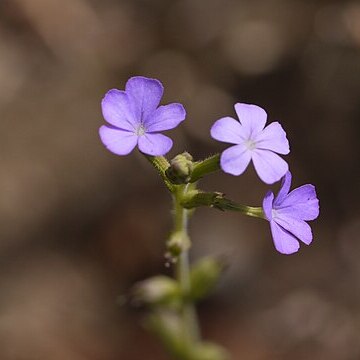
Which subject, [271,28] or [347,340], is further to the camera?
[271,28]

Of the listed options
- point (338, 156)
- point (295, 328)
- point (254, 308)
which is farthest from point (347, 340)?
point (338, 156)

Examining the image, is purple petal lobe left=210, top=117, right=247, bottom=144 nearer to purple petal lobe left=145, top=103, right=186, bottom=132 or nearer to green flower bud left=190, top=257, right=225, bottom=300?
purple petal lobe left=145, top=103, right=186, bottom=132

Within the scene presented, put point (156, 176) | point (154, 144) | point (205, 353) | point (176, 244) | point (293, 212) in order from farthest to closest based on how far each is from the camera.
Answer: point (156, 176)
point (205, 353)
point (176, 244)
point (293, 212)
point (154, 144)

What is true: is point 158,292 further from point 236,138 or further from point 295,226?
point 236,138

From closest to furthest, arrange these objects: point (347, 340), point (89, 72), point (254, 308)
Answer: point (347, 340), point (254, 308), point (89, 72)

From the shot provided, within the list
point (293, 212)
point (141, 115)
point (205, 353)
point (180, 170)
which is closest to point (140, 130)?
point (141, 115)

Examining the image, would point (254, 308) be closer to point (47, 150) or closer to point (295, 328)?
point (295, 328)
